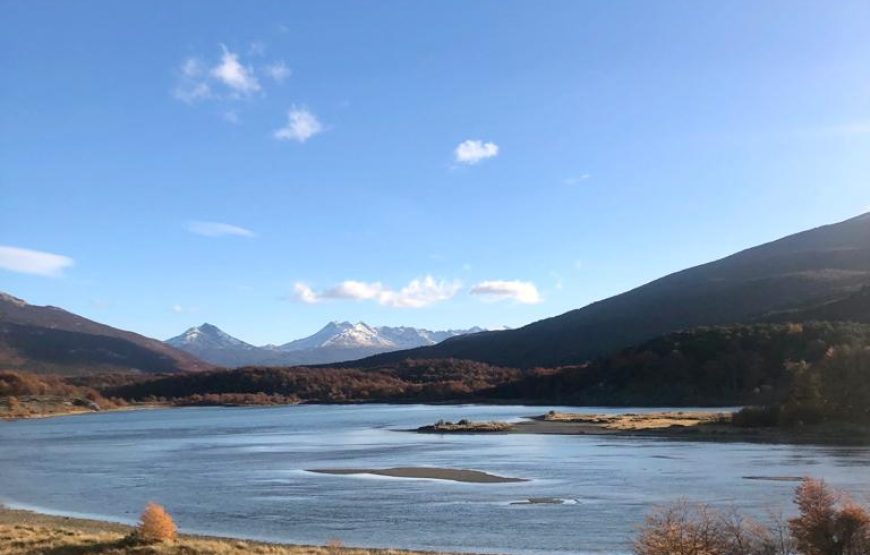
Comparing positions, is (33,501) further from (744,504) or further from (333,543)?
(744,504)

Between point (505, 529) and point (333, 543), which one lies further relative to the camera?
point (505, 529)

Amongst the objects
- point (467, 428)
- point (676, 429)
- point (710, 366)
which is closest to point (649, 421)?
point (676, 429)

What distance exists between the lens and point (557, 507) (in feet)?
117

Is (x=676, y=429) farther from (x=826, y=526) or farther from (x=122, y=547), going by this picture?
(x=122, y=547)

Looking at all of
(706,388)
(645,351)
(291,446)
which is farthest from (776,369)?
(291,446)

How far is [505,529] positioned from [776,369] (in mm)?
109041

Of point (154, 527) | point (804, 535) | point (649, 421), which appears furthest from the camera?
point (649, 421)

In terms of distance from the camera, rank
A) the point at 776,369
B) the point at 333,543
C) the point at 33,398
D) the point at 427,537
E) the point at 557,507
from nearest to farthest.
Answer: the point at 333,543
the point at 427,537
the point at 557,507
the point at 776,369
the point at 33,398

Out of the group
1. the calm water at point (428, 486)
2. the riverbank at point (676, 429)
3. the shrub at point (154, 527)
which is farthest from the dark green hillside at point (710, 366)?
the shrub at point (154, 527)

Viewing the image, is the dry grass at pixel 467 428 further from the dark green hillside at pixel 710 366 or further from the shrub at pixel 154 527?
the shrub at pixel 154 527

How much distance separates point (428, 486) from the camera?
45.0m

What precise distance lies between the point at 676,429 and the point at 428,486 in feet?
134

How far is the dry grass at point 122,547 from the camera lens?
2400 centimetres

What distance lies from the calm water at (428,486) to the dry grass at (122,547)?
352cm
